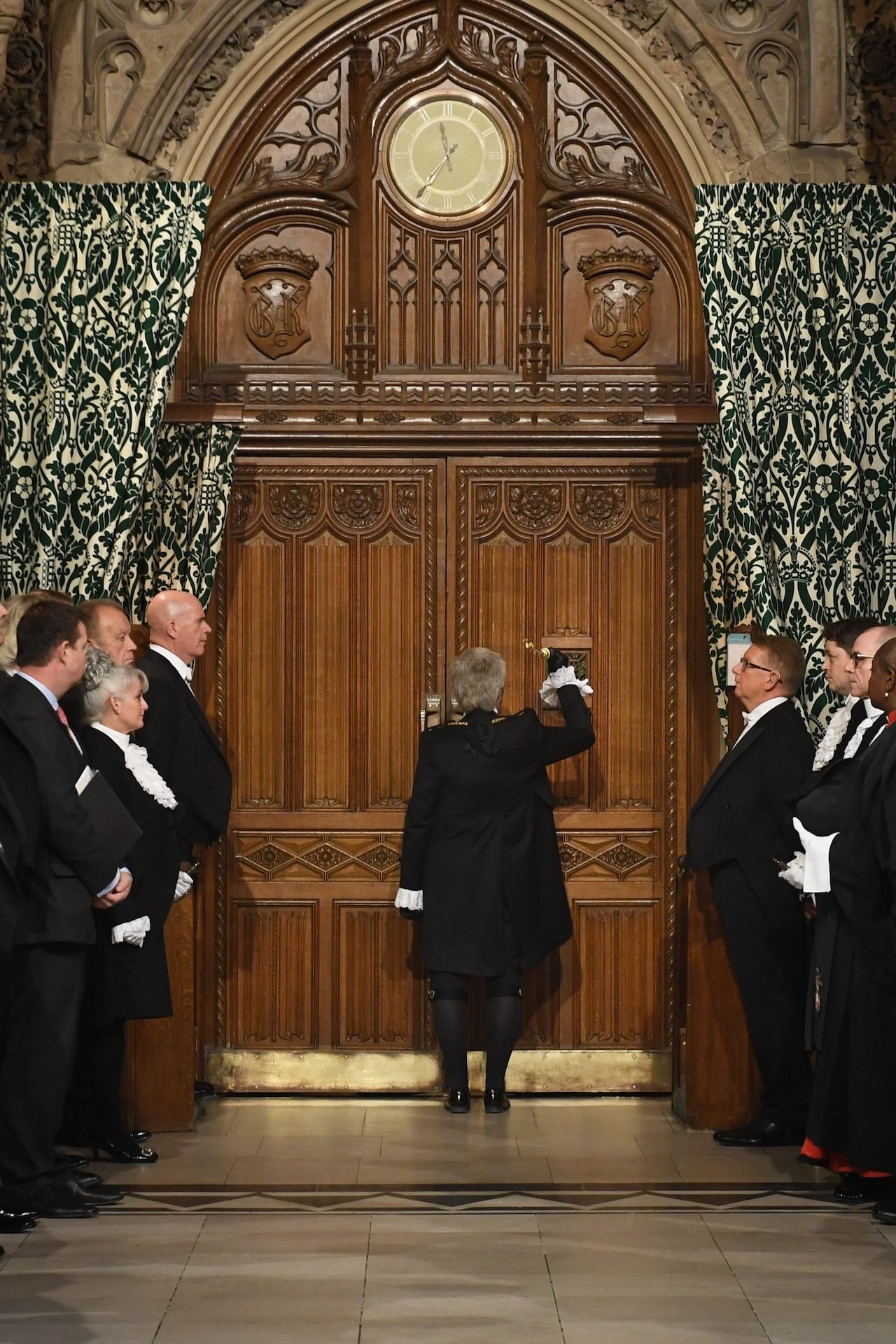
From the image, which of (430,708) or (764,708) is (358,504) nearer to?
(430,708)

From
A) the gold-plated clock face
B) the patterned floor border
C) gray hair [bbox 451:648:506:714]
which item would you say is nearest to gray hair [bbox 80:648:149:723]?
gray hair [bbox 451:648:506:714]

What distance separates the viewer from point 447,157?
6469mm

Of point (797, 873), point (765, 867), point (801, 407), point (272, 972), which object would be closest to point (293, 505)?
point (272, 972)

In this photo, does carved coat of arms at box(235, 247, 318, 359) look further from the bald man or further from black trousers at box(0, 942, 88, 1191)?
black trousers at box(0, 942, 88, 1191)

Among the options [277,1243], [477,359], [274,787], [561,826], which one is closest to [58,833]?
[277,1243]

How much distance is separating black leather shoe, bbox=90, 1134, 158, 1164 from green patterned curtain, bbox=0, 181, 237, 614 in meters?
1.93

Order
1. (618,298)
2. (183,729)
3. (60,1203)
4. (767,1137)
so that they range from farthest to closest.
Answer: (618,298) < (183,729) < (767,1137) < (60,1203)

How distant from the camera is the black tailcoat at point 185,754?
5715 millimetres

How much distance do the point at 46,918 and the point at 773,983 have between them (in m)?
2.41

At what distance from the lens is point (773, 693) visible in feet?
18.7

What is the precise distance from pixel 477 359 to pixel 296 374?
2.32 ft

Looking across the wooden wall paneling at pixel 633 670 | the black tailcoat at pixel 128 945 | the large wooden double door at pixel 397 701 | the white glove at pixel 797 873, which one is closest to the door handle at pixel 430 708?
the large wooden double door at pixel 397 701

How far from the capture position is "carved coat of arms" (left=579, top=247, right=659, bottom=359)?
21.2 feet

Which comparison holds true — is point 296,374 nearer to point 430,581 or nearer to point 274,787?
point 430,581
